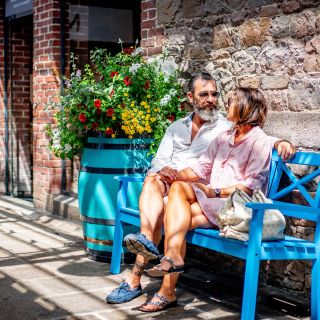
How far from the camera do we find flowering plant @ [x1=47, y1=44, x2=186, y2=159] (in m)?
5.16

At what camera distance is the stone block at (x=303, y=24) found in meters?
4.38

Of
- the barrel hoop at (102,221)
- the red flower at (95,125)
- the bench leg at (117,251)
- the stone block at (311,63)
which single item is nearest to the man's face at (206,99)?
the stone block at (311,63)

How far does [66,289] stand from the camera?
177 inches

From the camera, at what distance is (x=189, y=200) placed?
4191 millimetres

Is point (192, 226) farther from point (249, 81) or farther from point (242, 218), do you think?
point (249, 81)

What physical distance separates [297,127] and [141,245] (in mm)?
1281

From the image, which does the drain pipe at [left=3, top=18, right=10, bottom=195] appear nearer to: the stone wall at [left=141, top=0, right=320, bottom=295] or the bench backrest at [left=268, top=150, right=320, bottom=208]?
the stone wall at [left=141, top=0, right=320, bottom=295]

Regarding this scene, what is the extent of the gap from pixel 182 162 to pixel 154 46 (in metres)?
1.49

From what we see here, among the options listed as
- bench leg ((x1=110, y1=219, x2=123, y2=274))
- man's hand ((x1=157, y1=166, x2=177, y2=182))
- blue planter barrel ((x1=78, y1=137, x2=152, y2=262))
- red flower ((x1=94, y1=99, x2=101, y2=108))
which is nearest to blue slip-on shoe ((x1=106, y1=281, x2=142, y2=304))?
bench leg ((x1=110, y1=219, x2=123, y2=274))

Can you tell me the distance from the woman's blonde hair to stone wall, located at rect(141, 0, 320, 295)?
0.36 meters

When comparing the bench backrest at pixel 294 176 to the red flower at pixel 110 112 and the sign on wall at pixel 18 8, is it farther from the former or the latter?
the sign on wall at pixel 18 8

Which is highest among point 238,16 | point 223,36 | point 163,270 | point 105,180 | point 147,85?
point 238,16

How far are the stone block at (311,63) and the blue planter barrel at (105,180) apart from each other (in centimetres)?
136

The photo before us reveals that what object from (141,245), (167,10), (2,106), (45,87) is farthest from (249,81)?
(2,106)
